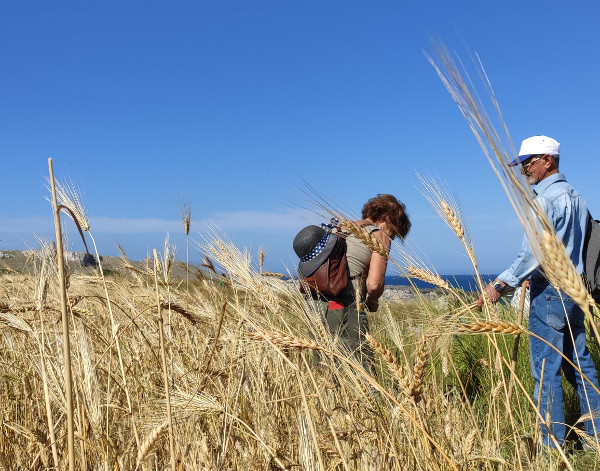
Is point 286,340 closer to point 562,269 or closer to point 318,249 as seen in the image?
point 562,269

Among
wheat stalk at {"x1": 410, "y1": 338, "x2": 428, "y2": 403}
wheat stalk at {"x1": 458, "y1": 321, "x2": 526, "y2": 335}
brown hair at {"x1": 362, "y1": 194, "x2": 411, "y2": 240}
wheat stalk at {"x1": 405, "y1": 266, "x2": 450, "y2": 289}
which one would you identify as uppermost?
brown hair at {"x1": 362, "y1": 194, "x2": 411, "y2": 240}

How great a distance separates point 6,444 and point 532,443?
1917 mm

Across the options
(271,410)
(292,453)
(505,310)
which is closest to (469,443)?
(292,453)

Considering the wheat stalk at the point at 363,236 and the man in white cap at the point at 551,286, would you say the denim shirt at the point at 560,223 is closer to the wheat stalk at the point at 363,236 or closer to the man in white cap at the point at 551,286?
the man in white cap at the point at 551,286

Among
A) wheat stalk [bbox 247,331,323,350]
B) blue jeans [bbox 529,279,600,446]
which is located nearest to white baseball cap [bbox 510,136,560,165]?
blue jeans [bbox 529,279,600,446]

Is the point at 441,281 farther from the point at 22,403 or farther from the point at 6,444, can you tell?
the point at 22,403

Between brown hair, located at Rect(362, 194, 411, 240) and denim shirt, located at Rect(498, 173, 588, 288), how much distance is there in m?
1.15

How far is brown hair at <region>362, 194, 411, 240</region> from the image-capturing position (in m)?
4.00

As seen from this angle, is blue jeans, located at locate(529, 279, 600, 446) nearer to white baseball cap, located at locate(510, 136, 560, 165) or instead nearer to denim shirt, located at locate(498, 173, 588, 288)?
denim shirt, located at locate(498, 173, 588, 288)

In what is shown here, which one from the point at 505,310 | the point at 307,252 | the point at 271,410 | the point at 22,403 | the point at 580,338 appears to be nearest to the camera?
the point at 271,410

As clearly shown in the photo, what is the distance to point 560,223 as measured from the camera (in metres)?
2.92

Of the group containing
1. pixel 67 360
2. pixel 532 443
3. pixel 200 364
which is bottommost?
pixel 532 443

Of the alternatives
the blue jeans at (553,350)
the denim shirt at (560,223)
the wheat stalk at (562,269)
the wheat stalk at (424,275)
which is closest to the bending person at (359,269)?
the denim shirt at (560,223)

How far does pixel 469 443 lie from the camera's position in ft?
4.92
